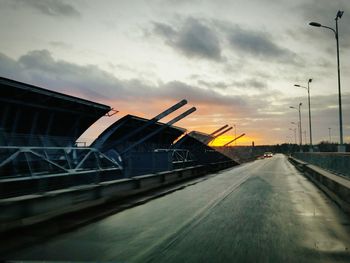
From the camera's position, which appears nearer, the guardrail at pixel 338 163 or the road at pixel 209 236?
the road at pixel 209 236

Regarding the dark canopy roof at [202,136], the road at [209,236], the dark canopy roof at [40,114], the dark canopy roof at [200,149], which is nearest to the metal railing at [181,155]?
the dark canopy roof at [200,149]

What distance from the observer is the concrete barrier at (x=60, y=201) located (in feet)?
32.5

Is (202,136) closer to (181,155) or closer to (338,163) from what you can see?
(181,155)

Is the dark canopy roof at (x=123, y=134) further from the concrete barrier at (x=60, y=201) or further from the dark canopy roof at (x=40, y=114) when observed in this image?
the concrete barrier at (x=60, y=201)

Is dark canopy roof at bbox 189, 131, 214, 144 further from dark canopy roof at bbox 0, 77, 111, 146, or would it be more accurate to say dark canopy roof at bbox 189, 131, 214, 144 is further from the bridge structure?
the bridge structure

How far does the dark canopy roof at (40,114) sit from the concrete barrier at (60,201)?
9.08 m

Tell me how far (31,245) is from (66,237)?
A: 88 cm

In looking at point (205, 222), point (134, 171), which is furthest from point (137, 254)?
point (134, 171)

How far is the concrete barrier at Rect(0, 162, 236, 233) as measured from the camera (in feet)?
32.5

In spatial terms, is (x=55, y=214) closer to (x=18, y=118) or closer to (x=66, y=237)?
(x=66, y=237)

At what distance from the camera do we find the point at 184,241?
843cm

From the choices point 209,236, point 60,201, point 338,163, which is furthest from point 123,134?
point 209,236

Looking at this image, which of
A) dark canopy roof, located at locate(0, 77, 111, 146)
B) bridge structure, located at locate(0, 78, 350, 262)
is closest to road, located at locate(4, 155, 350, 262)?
bridge structure, located at locate(0, 78, 350, 262)

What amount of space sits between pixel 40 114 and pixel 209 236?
25318mm
